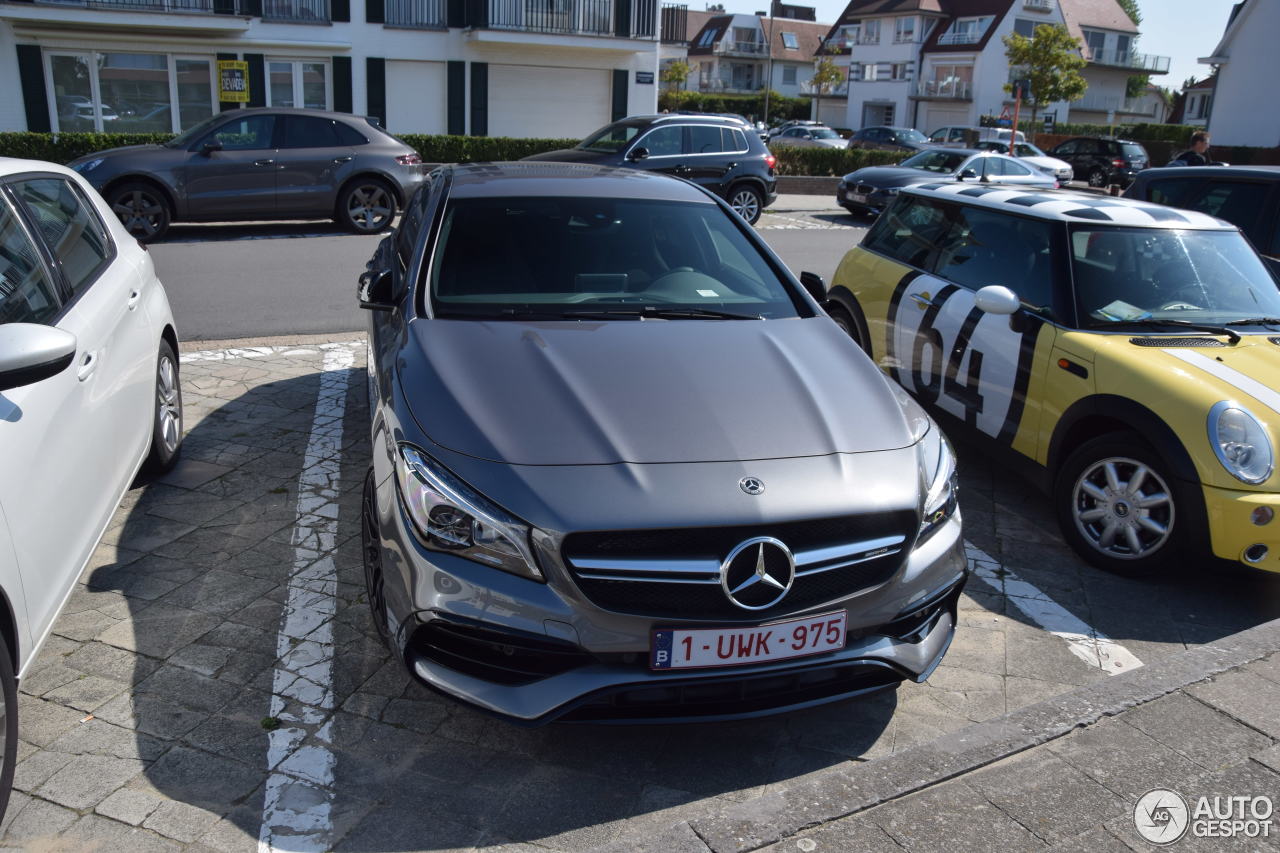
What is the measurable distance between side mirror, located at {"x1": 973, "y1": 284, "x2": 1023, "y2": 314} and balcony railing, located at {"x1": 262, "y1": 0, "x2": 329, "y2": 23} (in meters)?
24.2

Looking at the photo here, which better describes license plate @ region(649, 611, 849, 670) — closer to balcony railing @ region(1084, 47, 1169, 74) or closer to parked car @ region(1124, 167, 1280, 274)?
parked car @ region(1124, 167, 1280, 274)

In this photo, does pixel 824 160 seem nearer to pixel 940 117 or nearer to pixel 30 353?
pixel 30 353

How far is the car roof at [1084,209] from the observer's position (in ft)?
18.3

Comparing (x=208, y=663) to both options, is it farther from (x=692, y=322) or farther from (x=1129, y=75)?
(x=1129, y=75)

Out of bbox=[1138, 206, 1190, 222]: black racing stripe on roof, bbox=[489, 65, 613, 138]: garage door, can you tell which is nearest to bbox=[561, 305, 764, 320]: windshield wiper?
bbox=[1138, 206, 1190, 222]: black racing stripe on roof

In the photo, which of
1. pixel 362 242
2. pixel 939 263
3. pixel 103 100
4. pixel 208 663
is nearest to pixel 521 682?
pixel 208 663

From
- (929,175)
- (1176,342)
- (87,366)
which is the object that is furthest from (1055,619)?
(929,175)

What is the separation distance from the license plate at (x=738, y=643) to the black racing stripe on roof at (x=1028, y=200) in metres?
3.63

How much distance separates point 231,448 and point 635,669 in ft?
12.0

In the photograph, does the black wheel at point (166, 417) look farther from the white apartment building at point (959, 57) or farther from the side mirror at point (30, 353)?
the white apartment building at point (959, 57)

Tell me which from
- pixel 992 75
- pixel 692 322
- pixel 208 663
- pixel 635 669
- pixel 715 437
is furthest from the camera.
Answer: pixel 992 75

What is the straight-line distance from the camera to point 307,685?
3.60m

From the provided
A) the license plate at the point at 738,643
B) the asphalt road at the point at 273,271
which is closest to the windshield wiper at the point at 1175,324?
the license plate at the point at 738,643

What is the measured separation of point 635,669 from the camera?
2986 mm
